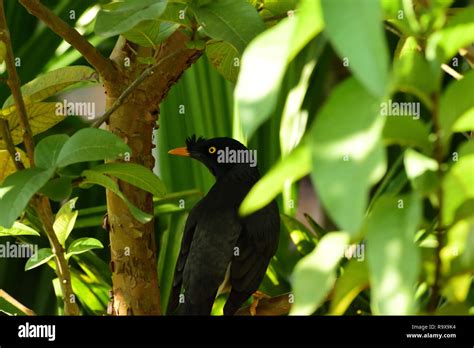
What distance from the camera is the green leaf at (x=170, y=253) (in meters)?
1.19

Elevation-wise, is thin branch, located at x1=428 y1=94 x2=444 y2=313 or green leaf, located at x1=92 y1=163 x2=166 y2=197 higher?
green leaf, located at x1=92 y1=163 x2=166 y2=197

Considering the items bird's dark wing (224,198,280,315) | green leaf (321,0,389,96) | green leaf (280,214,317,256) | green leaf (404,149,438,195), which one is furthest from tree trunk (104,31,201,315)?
green leaf (321,0,389,96)

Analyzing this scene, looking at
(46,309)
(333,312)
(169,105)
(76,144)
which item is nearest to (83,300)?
(46,309)

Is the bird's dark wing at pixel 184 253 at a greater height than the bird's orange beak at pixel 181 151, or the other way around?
the bird's orange beak at pixel 181 151

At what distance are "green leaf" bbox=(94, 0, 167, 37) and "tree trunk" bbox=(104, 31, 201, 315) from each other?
0.22 metres

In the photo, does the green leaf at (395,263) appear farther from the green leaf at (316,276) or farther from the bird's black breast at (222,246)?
the bird's black breast at (222,246)

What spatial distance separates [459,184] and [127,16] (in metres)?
0.35

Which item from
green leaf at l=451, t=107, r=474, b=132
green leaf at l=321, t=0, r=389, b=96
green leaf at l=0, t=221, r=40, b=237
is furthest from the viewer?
green leaf at l=0, t=221, r=40, b=237

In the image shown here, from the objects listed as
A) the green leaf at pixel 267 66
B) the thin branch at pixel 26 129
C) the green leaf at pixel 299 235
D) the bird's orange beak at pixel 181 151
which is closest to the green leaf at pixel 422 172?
the green leaf at pixel 267 66

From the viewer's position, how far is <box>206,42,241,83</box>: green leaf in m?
0.85

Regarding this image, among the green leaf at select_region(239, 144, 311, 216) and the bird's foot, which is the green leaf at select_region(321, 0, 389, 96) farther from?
the bird's foot

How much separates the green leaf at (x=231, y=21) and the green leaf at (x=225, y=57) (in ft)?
0.54
